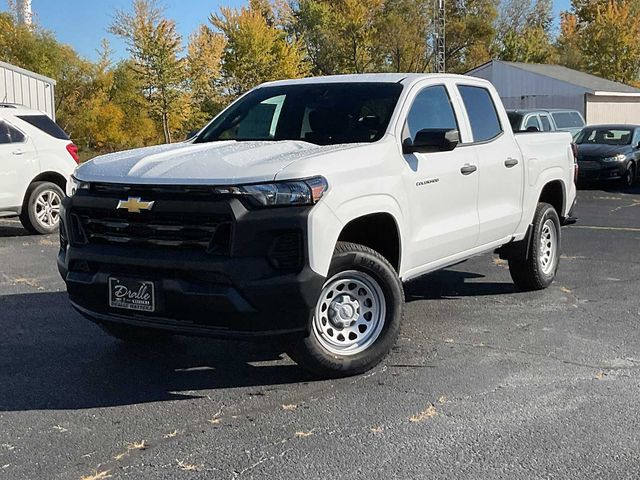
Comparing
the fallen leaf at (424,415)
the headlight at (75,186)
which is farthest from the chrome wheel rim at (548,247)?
the headlight at (75,186)

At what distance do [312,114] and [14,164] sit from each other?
645 centimetres

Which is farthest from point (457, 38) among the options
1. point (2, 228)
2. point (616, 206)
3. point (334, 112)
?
point (334, 112)

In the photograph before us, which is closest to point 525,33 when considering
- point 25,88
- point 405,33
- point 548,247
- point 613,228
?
point 405,33

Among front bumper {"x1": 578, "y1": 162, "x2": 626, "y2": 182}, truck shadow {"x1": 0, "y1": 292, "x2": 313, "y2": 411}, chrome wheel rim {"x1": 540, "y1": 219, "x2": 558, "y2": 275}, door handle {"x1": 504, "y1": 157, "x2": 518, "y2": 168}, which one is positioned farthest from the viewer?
front bumper {"x1": 578, "y1": 162, "x2": 626, "y2": 182}

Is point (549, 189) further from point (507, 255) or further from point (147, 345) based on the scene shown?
point (147, 345)

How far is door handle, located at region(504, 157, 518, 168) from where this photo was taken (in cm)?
643

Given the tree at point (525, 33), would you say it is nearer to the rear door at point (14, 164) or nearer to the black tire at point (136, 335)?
the rear door at point (14, 164)

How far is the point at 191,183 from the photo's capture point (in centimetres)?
433

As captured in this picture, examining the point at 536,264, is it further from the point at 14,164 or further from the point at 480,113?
the point at 14,164

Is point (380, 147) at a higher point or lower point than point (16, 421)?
higher

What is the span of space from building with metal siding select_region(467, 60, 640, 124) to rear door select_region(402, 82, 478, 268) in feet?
105

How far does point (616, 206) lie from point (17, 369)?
12.4 meters

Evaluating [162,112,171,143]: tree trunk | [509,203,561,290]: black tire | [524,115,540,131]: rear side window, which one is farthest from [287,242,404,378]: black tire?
[162,112,171,143]: tree trunk

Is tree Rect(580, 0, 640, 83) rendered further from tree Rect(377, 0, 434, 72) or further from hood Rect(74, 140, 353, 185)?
hood Rect(74, 140, 353, 185)
